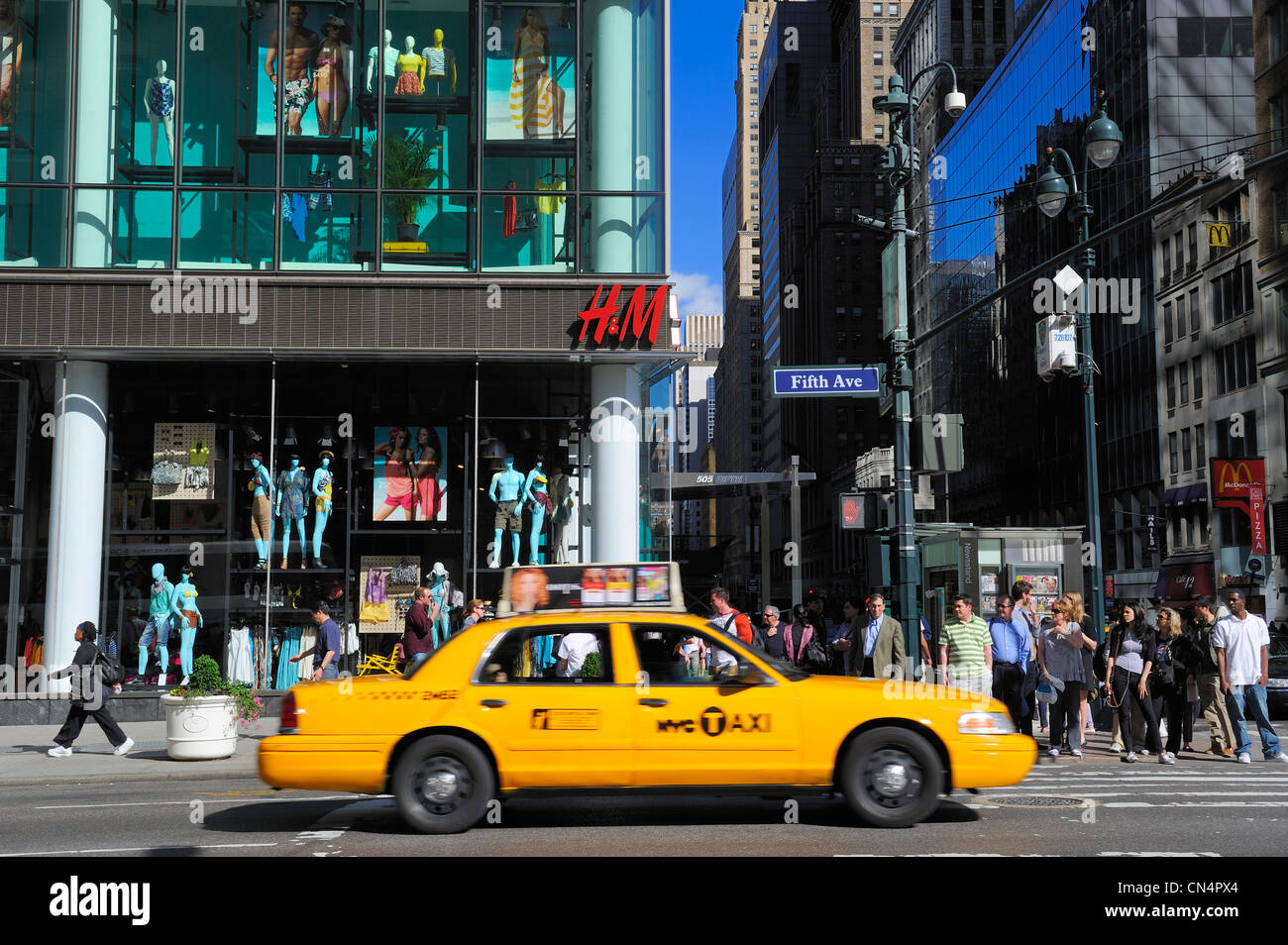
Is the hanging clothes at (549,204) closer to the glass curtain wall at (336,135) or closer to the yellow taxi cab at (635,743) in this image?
the glass curtain wall at (336,135)

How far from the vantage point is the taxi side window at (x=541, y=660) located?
9547 mm

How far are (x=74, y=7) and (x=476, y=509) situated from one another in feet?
34.2

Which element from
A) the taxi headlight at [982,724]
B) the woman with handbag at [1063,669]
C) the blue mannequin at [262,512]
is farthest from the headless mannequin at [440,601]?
the taxi headlight at [982,724]

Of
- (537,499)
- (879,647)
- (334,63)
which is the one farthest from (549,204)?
(879,647)

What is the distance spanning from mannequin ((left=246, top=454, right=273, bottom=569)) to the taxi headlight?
14.5 m

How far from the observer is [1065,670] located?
14.2 metres

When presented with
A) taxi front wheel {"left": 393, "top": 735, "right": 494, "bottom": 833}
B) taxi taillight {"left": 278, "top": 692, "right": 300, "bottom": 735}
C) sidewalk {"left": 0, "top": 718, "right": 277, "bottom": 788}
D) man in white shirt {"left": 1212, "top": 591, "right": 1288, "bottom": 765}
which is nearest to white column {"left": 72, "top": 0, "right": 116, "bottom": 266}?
sidewalk {"left": 0, "top": 718, "right": 277, "bottom": 788}

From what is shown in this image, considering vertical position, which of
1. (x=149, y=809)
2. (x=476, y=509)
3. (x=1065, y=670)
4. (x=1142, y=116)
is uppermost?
(x=1142, y=116)

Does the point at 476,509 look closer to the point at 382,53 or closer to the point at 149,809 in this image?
the point at 382,53

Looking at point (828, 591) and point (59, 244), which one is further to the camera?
point (828, 591)

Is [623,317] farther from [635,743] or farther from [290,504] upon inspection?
[635,743]

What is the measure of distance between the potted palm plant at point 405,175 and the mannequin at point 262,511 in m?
4.53
